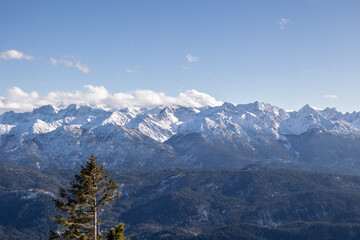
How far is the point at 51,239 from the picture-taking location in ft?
168

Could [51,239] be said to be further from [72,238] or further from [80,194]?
[80,194]

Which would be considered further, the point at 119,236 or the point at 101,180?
the point at 101,180

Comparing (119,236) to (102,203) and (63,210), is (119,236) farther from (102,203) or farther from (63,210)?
(63,210)

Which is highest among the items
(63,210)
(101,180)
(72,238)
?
(101,180)

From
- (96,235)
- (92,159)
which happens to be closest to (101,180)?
(92,159)

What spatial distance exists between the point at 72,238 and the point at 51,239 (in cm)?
271

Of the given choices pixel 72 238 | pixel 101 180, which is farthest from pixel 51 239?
pixel 101 180

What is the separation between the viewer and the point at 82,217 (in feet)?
169

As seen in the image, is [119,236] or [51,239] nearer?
[119,236]

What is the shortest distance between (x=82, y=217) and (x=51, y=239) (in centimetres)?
Answer: 493

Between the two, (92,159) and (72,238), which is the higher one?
(92,159)

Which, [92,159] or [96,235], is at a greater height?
[92,159]

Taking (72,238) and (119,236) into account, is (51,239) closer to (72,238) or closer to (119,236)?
(72,238)

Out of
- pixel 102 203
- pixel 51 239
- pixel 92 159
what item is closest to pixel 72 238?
pixel 51 239
